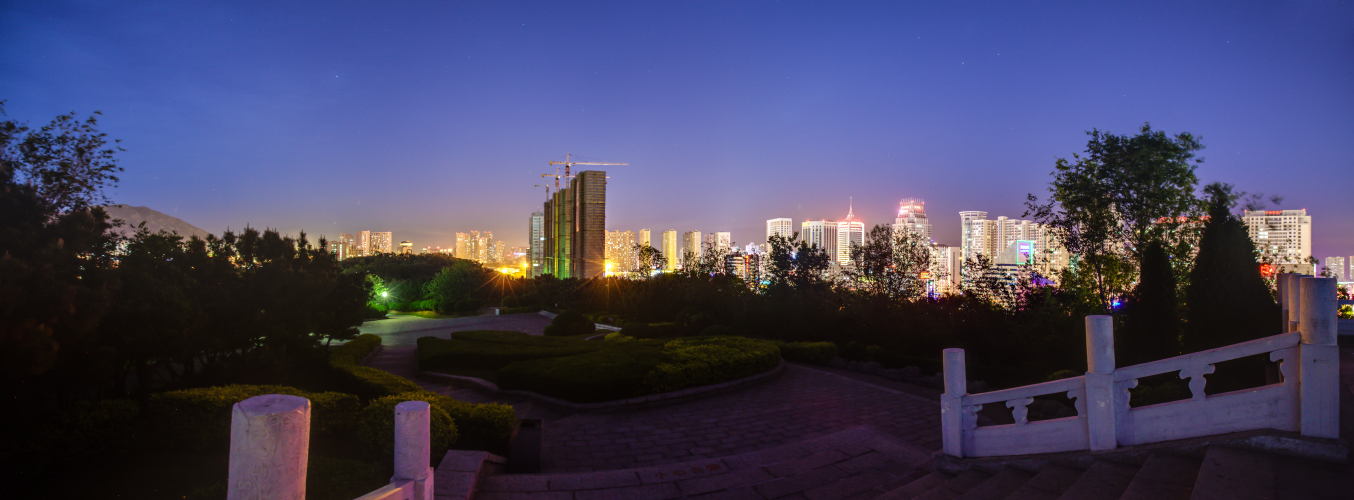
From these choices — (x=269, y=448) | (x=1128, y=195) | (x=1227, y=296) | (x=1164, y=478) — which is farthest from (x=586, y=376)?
(x=1128, y=195)

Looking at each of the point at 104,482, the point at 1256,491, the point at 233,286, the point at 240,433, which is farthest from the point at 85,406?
the point at 1256,491

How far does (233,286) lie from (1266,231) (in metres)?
24.3

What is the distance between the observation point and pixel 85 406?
534 cm

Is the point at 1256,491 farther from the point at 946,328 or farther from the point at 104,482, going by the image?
the point at 946,328

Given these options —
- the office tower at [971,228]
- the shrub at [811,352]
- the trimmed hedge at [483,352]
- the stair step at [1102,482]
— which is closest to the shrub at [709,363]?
the shrub at [811,352]

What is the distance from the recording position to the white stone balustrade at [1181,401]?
359cm

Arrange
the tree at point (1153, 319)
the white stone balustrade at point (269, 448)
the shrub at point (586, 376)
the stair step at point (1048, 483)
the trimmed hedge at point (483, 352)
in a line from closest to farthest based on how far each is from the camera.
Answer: the white stone balustrade at point (269, 448) → the stair step at point (1048, 483) → the shrub at point (586, 376) → the tree at point (1153, 319) → the trimmed hedge at point (483, 352)

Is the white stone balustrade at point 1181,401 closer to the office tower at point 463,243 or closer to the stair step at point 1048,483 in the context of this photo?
the stair step at point 1048,483

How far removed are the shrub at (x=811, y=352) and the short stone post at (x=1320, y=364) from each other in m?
9.22

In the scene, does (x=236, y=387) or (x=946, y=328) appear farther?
(x=946, y=328)

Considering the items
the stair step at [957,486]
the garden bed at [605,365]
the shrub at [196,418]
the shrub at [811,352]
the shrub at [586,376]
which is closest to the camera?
the stair step at [957,486]

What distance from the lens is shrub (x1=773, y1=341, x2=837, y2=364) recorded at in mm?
12727

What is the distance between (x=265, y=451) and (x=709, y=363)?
343 inches

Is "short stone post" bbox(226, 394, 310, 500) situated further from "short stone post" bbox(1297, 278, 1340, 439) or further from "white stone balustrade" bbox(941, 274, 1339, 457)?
"short stone post" bbox(1297, 278, 1340, 439)
